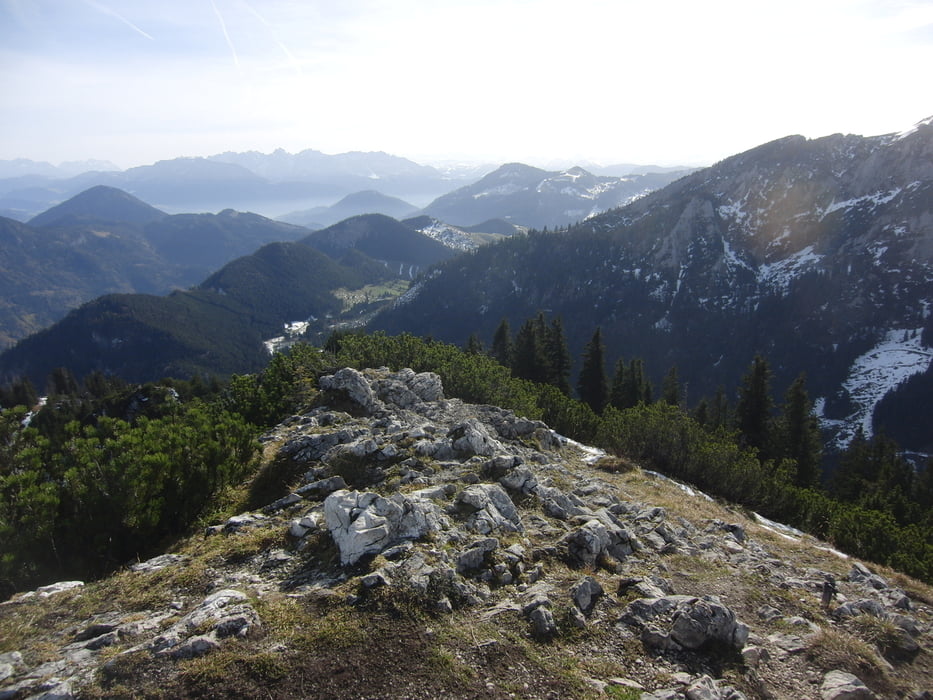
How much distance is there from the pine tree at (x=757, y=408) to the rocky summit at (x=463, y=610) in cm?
4619

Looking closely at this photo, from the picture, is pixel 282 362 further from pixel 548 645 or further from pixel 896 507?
pixel 896 507

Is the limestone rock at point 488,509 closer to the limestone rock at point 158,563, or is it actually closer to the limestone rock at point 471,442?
the limestone rock at point 471,442

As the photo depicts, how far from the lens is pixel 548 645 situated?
12.0 meters

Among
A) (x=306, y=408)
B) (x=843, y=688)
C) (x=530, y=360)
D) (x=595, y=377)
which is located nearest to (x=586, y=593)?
(x=843, y=688)

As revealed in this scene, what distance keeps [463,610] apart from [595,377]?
65780mm

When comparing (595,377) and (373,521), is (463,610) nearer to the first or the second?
(373,521)

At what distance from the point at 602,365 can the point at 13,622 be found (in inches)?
2801

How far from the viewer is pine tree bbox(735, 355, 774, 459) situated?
6178cm

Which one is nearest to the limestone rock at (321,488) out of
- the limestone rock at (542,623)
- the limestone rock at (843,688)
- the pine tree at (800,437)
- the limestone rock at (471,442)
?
the limestone rock at (471,442)

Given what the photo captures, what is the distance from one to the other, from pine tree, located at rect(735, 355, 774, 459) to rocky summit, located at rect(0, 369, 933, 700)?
152 ft

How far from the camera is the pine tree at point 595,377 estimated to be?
74.8 metres

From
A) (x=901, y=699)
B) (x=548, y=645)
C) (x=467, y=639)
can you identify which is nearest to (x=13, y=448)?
(x=467, y=639)

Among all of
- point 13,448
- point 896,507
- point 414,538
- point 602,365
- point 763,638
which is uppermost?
point 13,448

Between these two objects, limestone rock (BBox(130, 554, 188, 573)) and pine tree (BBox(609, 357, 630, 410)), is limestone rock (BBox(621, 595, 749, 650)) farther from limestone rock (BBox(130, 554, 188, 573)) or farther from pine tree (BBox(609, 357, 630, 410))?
pine tree (BBox(609, 357, 630, 410))
